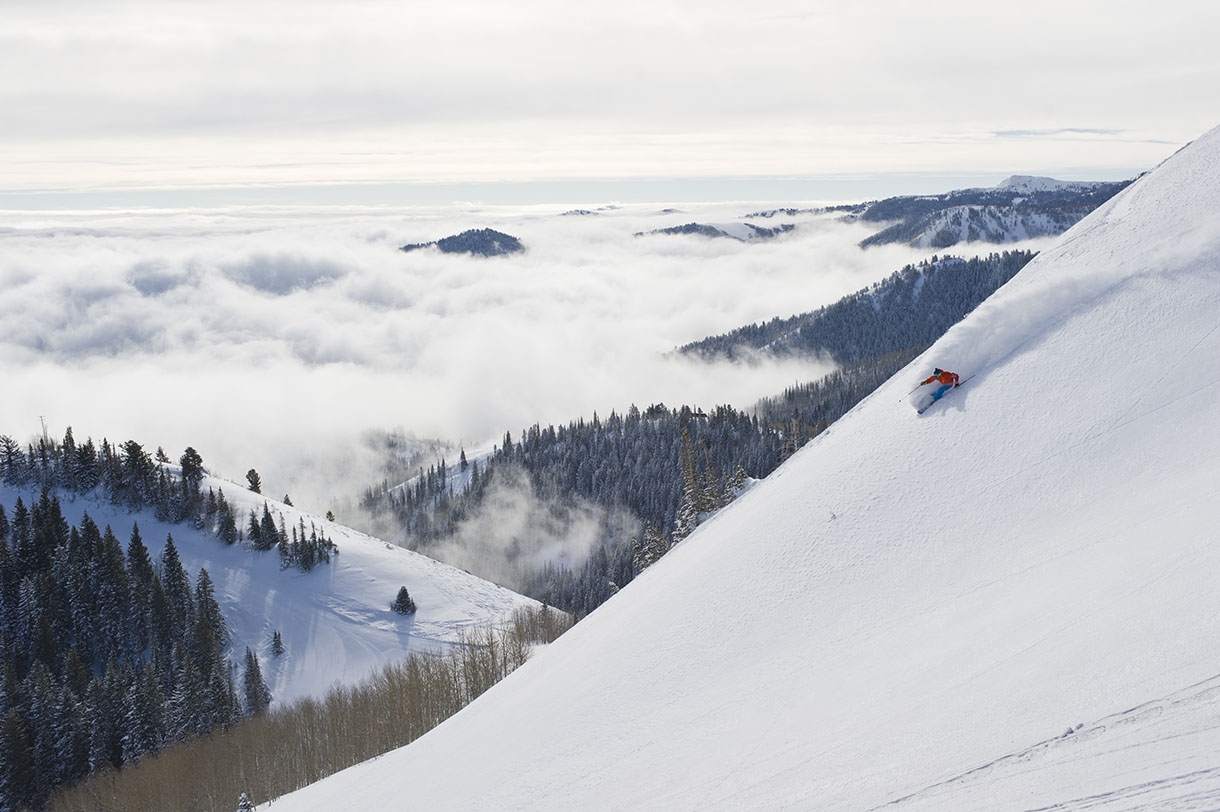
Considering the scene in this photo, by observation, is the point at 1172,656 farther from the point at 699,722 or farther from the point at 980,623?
the point at 699,722

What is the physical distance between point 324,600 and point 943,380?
120 meters

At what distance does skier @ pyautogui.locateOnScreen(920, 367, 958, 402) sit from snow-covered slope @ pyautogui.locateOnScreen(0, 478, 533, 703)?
98.6m

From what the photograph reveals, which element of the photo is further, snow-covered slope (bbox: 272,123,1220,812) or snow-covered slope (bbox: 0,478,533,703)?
snow-covered slope (bbox: 0,478,533,703)

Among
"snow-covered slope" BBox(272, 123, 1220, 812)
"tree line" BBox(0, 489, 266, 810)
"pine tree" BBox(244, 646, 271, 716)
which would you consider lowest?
"pine tree" BBox(244, 646, 271, 716)

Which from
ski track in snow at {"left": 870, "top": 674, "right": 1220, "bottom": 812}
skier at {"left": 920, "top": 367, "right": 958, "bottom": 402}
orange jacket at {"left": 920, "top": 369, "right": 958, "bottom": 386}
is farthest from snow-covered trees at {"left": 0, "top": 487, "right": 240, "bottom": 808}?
ski track in snow at {"left": 870, "top": 674, "right": 1220, "bottom": 812}

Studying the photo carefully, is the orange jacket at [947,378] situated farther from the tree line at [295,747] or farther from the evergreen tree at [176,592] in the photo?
the evergreen tree at [176,592]

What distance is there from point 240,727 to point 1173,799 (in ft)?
319

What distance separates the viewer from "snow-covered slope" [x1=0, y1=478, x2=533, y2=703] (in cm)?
10531

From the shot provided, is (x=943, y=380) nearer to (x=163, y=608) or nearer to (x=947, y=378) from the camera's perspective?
(x=947, y=378)

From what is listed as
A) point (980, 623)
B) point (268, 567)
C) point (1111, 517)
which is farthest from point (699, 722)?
point (268, 567)

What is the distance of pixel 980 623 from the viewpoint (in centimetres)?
1465

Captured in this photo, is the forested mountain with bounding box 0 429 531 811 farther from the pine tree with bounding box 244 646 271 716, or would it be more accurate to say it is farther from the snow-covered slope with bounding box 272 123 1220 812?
the snow-covered slope with bounding box 272 123 1220 812

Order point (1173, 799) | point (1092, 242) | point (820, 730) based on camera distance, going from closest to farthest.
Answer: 1. point (1173, 799)
2. point (820, 730)
3. point (1092, 242)

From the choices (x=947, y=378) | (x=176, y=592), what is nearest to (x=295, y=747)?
(x=176, y=592)
